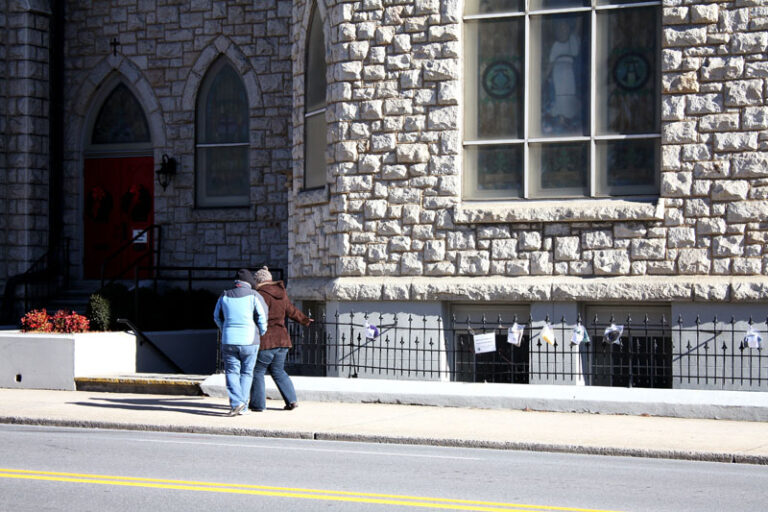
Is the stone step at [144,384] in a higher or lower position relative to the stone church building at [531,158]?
lower

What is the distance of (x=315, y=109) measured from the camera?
16344 mm

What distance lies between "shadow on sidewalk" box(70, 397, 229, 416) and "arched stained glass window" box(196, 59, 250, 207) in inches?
242

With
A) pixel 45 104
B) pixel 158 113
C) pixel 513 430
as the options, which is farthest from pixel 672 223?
pixel 45 104

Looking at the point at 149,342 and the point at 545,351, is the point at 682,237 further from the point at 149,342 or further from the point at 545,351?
the point at 149,342

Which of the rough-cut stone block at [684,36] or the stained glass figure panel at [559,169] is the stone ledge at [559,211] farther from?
the rough-cut stone block at [684,36]

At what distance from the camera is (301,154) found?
649 inches

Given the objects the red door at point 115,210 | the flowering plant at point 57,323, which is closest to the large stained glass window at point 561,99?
the flowering plant at point 57,323

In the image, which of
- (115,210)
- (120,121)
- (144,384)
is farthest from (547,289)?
(120,121)

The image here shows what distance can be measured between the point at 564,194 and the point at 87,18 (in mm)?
10054

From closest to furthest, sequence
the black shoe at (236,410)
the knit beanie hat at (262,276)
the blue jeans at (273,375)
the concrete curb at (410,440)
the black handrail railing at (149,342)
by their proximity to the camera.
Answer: the concrete curb at (410,440) < the black shoe at (236,410) < the blue jeans at (273,375) < the knit beanie hat at (262,276) < the black handrail railing at (149,342)

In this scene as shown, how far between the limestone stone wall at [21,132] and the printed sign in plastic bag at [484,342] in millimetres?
9365

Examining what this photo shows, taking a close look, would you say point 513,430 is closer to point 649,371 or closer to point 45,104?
point 649,371

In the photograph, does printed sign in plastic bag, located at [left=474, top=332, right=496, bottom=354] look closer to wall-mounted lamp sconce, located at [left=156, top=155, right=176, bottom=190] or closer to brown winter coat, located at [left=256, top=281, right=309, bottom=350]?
brown winter coat, located at [left=256, top=281, right=309, bottom=350]

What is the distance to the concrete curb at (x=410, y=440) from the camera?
383 inches
